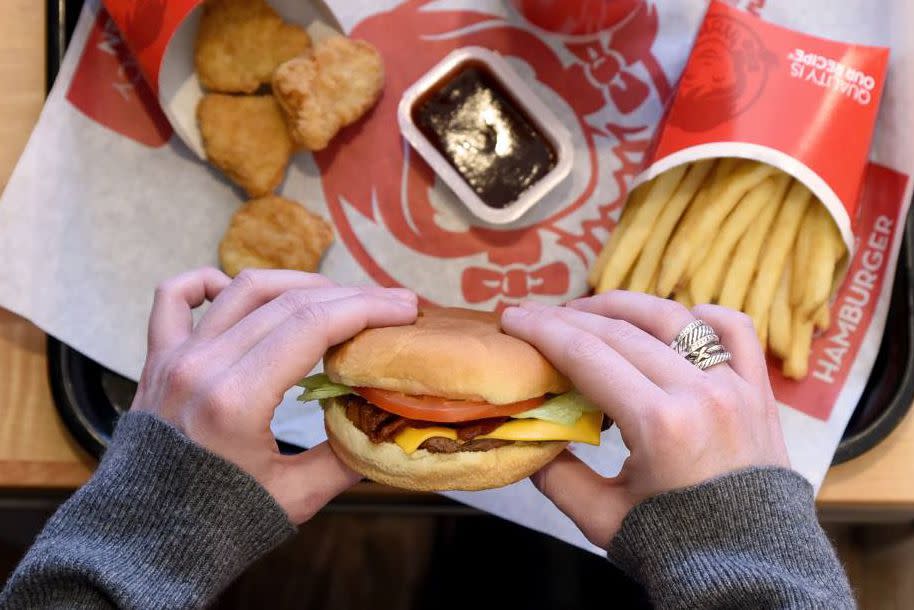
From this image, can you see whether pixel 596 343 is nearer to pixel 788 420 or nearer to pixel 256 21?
pixel 788 420

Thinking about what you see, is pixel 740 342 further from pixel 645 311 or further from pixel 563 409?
pixel 563 409

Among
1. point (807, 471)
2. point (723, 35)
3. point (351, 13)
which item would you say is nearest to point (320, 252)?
point (351, 13)

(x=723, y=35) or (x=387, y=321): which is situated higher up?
(x=723, y=35)

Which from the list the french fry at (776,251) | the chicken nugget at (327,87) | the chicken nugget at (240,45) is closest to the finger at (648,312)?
the french fry at (776,251)

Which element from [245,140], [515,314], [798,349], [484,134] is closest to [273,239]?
[245,140]

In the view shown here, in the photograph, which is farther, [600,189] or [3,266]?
[600,189]

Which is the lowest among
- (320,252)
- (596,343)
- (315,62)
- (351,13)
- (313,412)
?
(313,412)

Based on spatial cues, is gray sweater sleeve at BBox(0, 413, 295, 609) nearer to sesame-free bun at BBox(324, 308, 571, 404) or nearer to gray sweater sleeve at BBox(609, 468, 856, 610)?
A: sesame-free bun at BBox(324, 308, 571, 404)
